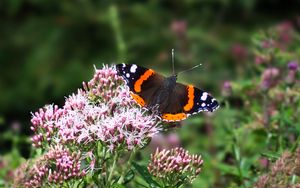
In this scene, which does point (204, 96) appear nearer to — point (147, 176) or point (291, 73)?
point (147, 176)

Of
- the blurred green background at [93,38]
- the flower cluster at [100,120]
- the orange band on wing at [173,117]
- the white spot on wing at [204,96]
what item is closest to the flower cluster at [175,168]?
the flower cluster at [100,120]

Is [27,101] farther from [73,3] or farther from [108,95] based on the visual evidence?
[108,95]

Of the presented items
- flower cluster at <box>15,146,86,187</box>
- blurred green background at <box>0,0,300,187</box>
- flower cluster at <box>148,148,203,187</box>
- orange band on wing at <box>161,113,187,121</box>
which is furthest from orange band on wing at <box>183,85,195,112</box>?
blurred green background at <box>0,0,300,187</box>

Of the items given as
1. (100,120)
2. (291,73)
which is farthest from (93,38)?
(100,120)

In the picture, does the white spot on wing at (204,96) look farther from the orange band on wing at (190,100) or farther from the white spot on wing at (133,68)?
the white spot on wing at (133,68)

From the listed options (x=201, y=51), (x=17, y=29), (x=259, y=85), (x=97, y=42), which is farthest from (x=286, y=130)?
(x=17, y=29)

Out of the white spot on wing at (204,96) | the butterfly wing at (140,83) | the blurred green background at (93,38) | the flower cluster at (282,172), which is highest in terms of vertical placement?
the blurred green background at (93,38)

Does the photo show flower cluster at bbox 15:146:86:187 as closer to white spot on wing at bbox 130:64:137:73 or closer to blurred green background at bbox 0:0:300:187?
white spot on wing at bbox 130:64:137:73
